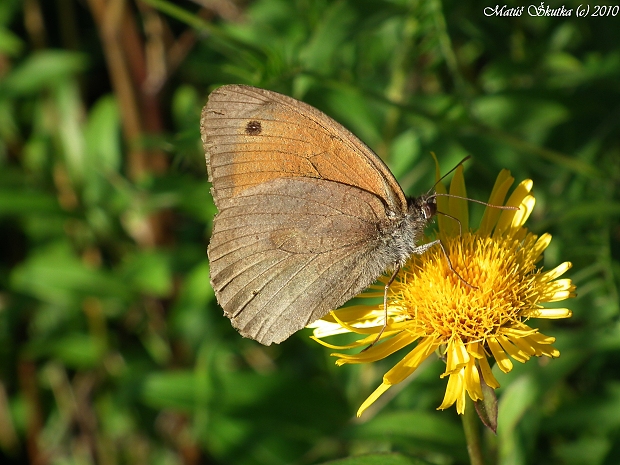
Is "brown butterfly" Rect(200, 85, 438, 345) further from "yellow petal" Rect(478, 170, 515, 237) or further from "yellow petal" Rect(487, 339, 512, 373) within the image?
"yellow petal" Rect(487, 339, 512, 373)

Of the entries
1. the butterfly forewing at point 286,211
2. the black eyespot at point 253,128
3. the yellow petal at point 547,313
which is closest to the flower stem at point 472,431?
the yellow petal at point 547,313

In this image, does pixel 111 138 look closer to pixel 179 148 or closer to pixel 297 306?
pixel 179 148

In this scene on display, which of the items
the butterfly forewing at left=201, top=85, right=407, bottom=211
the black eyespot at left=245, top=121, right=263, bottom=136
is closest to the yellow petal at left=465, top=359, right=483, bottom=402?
the butterfly forewing at left=201, top=85, right=407, bottom=211

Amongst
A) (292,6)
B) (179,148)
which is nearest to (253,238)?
(179,148)

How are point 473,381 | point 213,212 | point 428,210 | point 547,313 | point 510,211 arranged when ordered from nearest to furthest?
point 473,381 → point 547,313 → point 428,210 → point 510,211 → point 213,212

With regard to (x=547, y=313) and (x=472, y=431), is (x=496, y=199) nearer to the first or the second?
(x=547, y=313)

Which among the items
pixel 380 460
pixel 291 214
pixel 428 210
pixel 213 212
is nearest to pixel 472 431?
pixel 380 460
